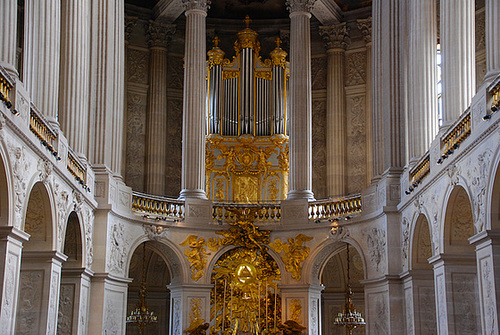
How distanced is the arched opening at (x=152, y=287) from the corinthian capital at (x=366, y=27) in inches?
401

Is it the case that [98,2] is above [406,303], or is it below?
above

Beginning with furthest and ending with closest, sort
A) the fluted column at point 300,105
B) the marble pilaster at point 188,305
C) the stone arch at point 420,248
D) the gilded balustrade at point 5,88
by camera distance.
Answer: the fluted column at point 300,105 → the marble pilaster at point 188,305 → the stone arch at point 420,248 → the gilded balustrade at point 5,88

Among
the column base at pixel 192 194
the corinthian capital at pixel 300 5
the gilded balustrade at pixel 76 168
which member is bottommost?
the gilded balustrade at pixel 76 168

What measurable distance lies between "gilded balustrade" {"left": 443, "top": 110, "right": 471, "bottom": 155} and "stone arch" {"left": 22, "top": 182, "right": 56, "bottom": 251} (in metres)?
7.95

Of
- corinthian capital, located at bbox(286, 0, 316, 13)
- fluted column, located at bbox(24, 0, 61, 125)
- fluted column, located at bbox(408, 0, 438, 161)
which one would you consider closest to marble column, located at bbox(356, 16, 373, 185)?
corinthian capital, located at bbox(286, 0, 316, 13)

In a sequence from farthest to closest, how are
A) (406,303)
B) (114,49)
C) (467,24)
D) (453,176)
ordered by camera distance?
(114,49) < (406,303) < (467,24) < (453,176)

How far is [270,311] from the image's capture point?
75.2ft

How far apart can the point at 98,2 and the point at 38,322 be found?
9500mm

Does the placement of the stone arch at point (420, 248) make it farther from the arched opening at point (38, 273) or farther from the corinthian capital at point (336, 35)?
the corinthian capital at point (336, 35)

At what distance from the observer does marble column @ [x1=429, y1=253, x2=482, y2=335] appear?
15.7 m

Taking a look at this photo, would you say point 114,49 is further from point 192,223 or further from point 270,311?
point 270,311

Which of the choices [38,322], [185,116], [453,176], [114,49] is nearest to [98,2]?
[114,49]

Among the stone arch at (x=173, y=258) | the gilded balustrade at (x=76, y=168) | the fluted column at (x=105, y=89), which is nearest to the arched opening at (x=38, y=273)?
the gilded balustrade at (x=76, y=168)

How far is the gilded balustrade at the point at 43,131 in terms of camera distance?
47.7 ft
